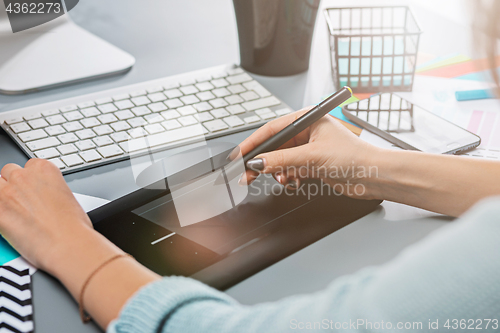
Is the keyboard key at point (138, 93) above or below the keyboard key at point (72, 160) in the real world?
above

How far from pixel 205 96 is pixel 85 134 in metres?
0.20

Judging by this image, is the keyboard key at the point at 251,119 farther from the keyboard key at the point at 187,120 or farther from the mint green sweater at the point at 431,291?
the mint green sweater at the point at 431,291

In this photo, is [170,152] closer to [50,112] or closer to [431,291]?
[50,112]

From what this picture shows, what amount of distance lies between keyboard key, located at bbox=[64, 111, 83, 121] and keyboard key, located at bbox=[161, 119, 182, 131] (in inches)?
4.9

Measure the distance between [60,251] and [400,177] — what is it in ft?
1.24

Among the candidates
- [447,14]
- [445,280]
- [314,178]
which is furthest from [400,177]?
[447,14]

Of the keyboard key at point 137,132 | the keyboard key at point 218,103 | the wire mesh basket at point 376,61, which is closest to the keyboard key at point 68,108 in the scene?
the keyboard key at point 137,132

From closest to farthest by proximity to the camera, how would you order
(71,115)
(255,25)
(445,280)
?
(445,280) → (71,115) → (255,25)

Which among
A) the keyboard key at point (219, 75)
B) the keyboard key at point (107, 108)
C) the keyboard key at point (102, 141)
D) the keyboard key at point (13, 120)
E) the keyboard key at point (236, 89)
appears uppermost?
the keyboard key at point (13, 120)

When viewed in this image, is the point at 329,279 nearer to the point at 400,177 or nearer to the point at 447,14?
the point at 400,177

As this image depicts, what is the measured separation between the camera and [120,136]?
588 millimetres

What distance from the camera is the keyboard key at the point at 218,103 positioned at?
67 centimetres

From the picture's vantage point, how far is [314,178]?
1.72ft

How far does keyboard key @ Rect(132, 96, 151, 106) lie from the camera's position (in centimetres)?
65
